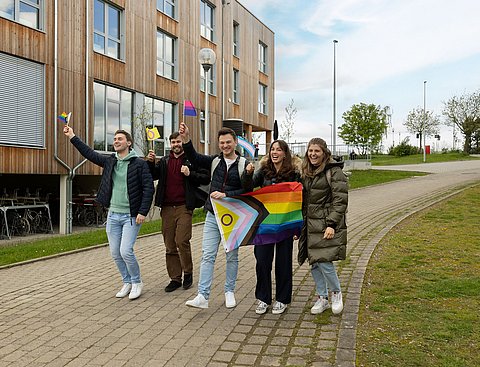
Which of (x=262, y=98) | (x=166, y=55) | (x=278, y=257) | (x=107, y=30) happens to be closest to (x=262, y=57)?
(x=262, y=98)

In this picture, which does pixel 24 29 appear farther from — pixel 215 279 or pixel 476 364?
A: pixel 476 364

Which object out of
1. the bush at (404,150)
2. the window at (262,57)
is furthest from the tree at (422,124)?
the window at (262,57)

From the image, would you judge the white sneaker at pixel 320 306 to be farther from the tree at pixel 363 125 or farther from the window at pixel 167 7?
the tree at pixel 363 125

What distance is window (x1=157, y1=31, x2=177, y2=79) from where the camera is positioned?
75.7ft

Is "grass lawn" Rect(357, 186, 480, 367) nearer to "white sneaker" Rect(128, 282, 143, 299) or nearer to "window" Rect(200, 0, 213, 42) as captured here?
"white sneaker" Rect(128, 282, 143, 299)

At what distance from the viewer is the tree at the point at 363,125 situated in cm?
6512

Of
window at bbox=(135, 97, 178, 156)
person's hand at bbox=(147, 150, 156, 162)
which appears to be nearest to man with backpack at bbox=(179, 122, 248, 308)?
person's hand at bbox=(147, 150, 156, 162)

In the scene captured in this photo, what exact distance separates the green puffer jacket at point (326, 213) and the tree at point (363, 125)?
59292 mm

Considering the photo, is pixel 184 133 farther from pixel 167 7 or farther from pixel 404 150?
pixel 404 150

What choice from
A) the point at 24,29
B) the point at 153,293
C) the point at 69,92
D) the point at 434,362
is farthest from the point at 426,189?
the point at 434,362

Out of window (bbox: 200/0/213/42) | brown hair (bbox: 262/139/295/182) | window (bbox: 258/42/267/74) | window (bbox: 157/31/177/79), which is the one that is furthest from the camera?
window (bbox: 258/42/267/74)

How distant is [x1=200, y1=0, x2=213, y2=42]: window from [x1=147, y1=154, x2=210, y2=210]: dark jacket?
69.5 ft

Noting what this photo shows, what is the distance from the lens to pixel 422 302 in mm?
6105

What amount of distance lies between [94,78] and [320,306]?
1455cm
